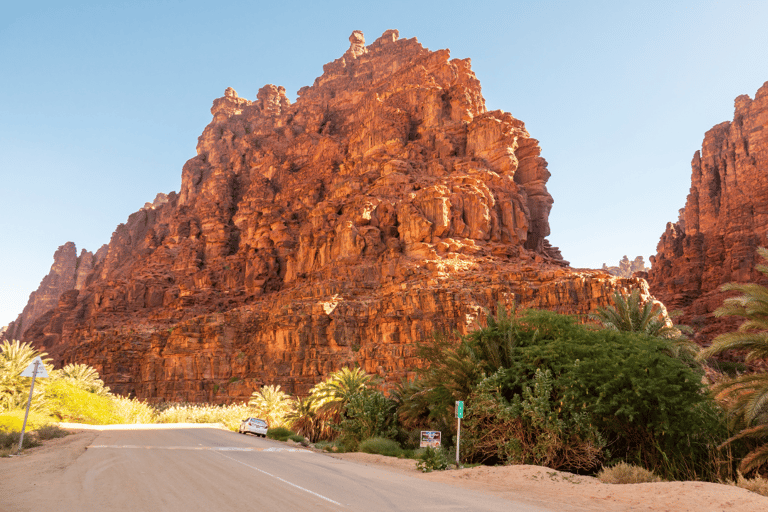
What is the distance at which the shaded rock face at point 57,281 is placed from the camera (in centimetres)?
17300

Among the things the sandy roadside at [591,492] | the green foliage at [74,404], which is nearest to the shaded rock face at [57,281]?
the green foliage at [74,404]

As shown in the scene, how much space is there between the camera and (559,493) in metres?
11.7

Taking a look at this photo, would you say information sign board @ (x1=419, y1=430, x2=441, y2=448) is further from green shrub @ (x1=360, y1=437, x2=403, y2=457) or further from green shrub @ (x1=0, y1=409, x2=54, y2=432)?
green shrub @ (x1=0, y1=409, x2=54, y2=432)

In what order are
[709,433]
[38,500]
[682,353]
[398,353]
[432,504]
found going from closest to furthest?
[38,500]
[432,504]
[709,433]
[682,353]
[398,353]

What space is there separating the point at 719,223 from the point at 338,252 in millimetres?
75124

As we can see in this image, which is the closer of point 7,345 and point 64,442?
point 64,442

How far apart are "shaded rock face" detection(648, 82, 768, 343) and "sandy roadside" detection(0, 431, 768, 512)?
7303 cm

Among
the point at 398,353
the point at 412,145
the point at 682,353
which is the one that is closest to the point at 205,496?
the point at 682,353

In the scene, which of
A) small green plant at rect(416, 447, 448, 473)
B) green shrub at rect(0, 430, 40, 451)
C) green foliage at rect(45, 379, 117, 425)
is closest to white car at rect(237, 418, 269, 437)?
green foliage at rect(45, 379, 117, 425)

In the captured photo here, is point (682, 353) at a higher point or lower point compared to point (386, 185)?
lower

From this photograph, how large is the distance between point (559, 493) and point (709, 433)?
639 cm

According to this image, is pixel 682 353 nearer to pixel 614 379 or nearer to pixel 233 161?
pixel 614 379

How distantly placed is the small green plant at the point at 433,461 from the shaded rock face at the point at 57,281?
597 feet

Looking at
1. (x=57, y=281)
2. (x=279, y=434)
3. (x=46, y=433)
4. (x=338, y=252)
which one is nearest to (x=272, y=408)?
(x=279, y=434)
